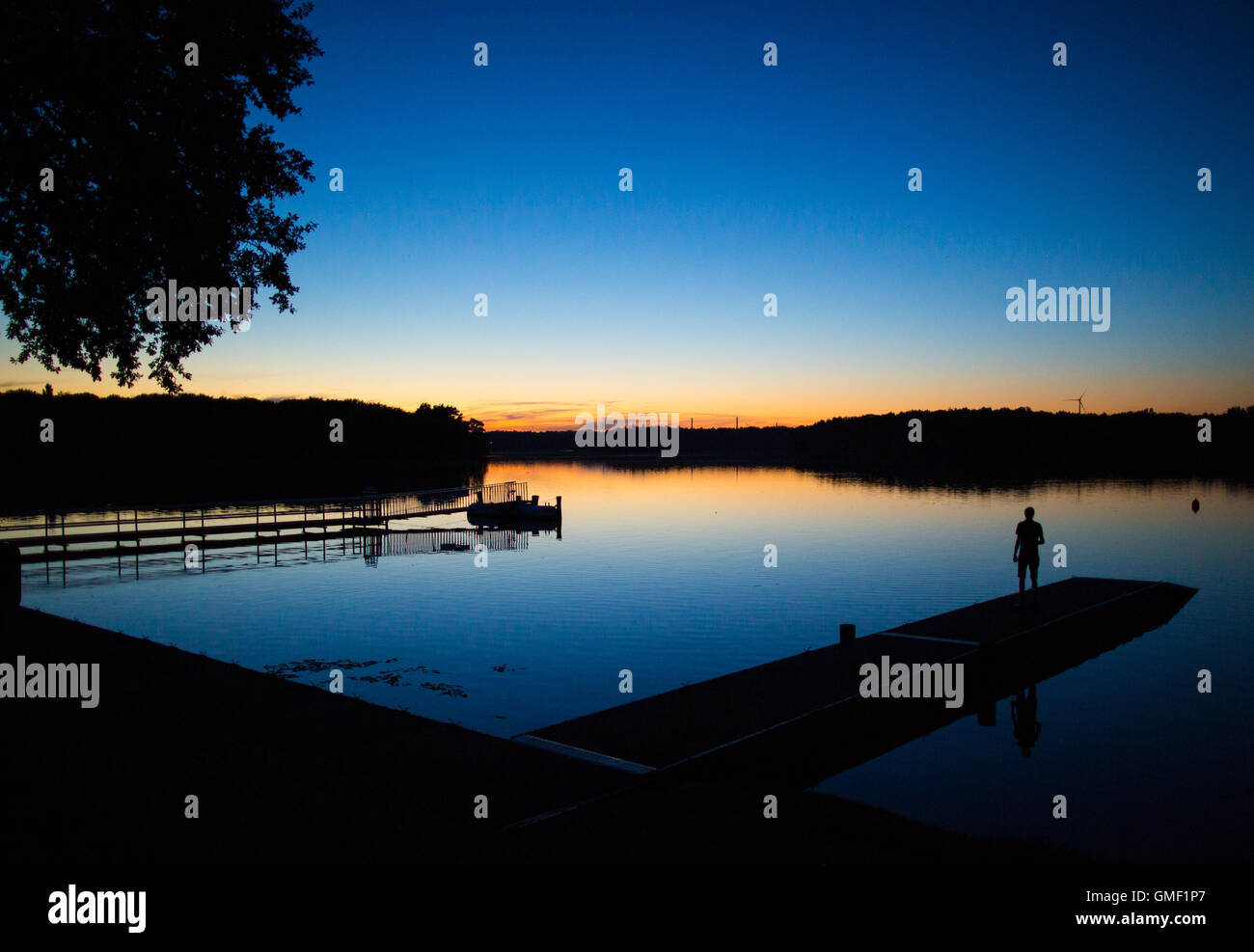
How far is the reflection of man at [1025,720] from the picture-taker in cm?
1711

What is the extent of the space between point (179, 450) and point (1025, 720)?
587 feet

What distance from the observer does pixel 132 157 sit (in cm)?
1435

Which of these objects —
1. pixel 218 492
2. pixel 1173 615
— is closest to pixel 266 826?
pixel 1173 615

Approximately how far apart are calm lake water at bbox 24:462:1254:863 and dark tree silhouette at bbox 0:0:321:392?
32.9ft

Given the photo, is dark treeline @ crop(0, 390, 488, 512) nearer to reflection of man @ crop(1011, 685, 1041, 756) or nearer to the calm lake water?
the calm lake water

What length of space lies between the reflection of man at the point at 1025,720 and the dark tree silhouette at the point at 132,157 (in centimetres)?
1837

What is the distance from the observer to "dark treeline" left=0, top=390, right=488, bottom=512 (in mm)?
111562
